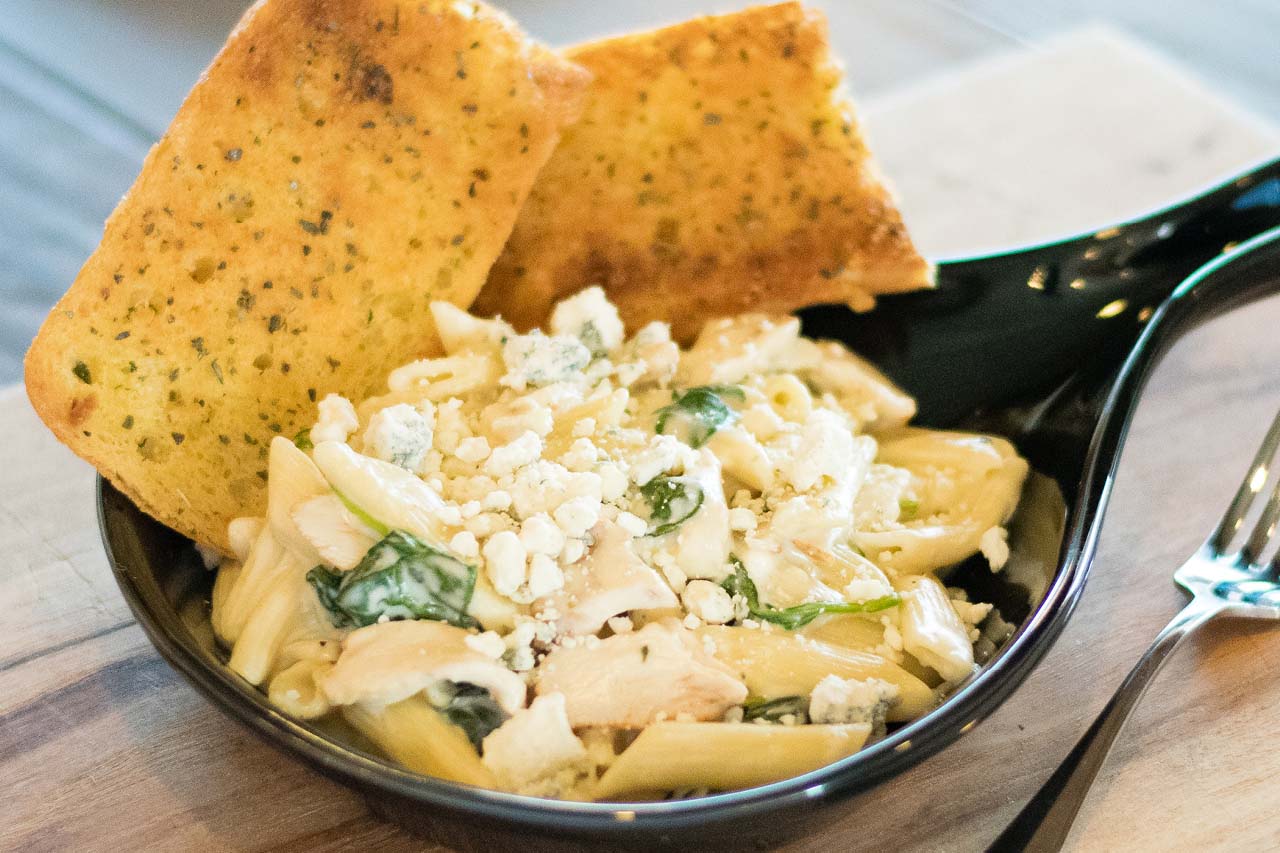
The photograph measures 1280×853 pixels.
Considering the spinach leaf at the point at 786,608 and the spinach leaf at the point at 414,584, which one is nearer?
the spinach leaf at the point at 414,584

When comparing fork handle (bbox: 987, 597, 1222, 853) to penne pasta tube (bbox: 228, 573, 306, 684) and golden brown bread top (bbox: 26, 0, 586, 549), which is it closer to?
penne pasta tube (bbox: 228, 573, 306, 684)

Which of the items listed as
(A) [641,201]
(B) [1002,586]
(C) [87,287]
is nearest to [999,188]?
(A) [641,201]

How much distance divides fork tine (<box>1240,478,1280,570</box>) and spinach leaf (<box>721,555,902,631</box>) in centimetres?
66

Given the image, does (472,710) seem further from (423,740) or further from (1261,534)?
(1261,534)

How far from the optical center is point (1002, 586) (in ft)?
5.54

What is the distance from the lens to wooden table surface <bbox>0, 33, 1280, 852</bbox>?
149cm

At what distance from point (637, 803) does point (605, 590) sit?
0.27 m

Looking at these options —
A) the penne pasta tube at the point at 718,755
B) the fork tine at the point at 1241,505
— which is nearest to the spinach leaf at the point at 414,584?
the penne pasta tube at the point at 718,755

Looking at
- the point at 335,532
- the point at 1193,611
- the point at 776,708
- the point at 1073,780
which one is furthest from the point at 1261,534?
the point at 335,532

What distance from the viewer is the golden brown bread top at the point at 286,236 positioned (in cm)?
162

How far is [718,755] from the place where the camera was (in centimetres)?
135

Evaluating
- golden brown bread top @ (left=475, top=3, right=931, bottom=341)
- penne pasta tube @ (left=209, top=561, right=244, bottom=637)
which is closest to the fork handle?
golden brown bread top @ (left=475, top=3, right=931, bottom=341)

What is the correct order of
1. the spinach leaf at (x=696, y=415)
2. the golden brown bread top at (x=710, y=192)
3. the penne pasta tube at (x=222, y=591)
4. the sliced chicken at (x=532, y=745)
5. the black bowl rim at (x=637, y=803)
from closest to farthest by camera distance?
the black bowl rim at (x=637, y=803) < the sliced chicken at (x=532, y=745) < the penne pasta tube at (x=222, y=591) < the spinach leaf at (x=696, y=415) < the golden brown bread top at (x=710, y=192)

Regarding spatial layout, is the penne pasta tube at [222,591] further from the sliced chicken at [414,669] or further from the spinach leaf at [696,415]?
the spinach leaf at [696,415]
